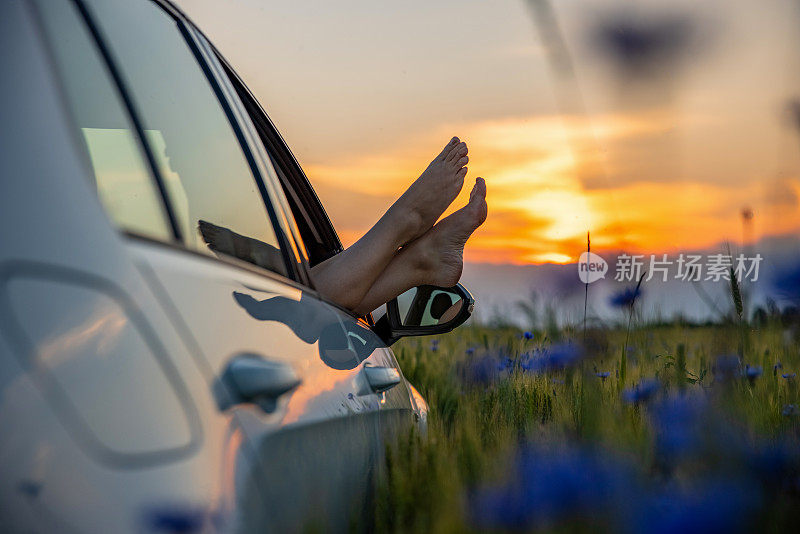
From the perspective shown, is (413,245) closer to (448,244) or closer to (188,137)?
(448,244)

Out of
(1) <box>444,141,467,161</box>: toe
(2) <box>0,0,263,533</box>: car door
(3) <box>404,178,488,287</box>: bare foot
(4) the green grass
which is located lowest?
(4) the green grass

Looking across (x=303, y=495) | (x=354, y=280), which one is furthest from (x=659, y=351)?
(x=303, y=495)

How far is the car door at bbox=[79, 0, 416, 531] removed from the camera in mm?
881

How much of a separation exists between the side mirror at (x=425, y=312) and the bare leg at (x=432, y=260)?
91 mm

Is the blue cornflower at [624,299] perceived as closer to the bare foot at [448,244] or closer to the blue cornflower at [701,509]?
the bare foot at [448,244]

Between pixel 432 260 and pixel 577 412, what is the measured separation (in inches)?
59.2

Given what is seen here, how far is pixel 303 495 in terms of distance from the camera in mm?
948

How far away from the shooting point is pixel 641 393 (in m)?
1.79

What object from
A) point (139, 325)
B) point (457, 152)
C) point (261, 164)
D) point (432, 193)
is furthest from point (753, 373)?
point (457, 152)

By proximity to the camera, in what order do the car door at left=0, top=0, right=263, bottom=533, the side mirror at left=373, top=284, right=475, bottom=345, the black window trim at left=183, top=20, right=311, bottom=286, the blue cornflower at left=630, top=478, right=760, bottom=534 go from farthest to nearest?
the side mirror at left=373, top=284, right=475, bottom=345, the black window trim at left=183, top=20, right=311, bottom=286, the blue cornflower at left=630, top=478, right=760, bottom=534, the car door at left=0, top=0, right=263, bottom=533

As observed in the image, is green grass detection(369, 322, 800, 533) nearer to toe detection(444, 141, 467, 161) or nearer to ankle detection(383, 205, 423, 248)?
ankle detection(383, 205, 423, 248)

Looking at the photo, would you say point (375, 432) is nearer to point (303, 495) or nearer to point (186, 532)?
point (303, 495)

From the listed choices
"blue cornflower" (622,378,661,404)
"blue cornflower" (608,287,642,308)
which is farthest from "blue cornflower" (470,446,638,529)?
"blue cornflower" (608,287,642,308)

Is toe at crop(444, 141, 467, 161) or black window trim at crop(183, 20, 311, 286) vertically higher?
toe at crop(444, 141, 467, 161)
